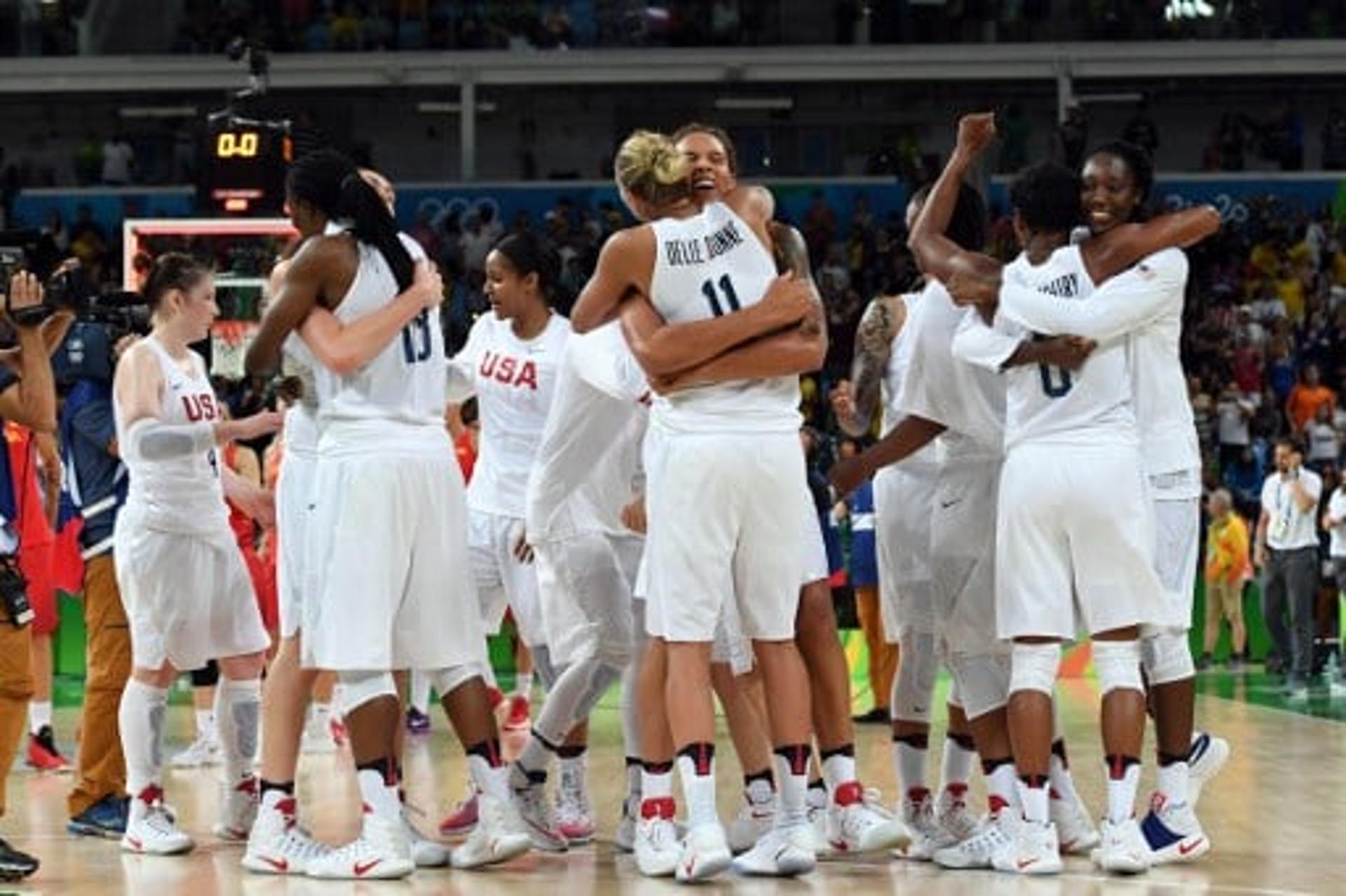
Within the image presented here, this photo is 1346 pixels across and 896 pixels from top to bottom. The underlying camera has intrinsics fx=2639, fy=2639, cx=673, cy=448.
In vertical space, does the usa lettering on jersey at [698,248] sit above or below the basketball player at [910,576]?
above

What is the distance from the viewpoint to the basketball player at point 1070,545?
333 inches

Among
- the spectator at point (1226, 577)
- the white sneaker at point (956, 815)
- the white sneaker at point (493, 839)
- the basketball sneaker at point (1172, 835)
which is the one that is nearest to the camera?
the white sneaker at point (493, 839)

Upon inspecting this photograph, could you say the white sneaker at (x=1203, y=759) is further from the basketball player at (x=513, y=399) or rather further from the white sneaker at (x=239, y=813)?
the white sneaker at (x=239, y=813)

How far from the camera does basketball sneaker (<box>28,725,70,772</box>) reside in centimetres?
1277

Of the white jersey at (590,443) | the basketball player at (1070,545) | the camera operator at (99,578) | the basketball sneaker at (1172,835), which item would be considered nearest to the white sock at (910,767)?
the basketball player at (1070,545)

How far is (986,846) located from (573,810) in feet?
5.35

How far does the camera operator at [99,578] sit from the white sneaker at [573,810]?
1663 mm

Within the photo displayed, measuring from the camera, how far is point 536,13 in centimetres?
3288

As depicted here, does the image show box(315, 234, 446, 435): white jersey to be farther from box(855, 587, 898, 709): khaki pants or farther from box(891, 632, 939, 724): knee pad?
box(855, 587, 898, 709): khaki pants

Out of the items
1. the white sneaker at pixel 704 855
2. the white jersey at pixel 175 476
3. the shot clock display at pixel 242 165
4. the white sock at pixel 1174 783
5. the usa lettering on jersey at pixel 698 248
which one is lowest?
the white sneaker at pixel 704 855

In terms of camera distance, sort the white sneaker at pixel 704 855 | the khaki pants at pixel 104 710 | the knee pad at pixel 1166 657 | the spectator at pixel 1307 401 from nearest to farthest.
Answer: the white sneaker at pixel 704 855 → the knee pad at pixel 1166 657 → the khaki pants at pixel 104 710 → the spectator at pixel 1307 401

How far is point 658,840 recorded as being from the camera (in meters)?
8.38

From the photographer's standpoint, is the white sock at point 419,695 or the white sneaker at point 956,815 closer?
the white sneaker at point 956,815

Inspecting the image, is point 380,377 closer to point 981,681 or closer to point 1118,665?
point 981,681
